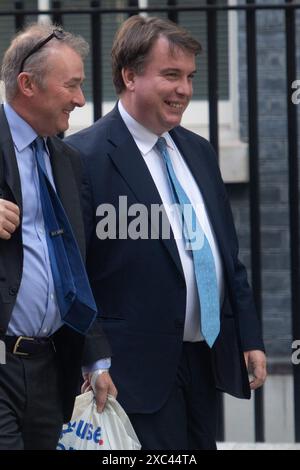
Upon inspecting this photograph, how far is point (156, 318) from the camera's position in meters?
4.35

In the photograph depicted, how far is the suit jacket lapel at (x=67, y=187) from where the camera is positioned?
4.00m

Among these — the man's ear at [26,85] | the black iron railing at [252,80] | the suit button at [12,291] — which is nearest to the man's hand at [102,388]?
the suit button at [12,291]

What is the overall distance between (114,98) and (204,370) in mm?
3853

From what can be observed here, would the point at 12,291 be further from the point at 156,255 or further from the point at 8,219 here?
the point at 156,255

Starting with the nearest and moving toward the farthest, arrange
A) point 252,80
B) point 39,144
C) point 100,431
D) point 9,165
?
1. point 9,165
2. point 39,144
3. point 100,431
4. point 252,80

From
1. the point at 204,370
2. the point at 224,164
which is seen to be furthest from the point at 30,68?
the point at 224,164

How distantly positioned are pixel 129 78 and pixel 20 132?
26.5 inches

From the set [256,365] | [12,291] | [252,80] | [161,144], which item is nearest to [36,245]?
[12,291]

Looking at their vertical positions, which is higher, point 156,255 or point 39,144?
point 39,144

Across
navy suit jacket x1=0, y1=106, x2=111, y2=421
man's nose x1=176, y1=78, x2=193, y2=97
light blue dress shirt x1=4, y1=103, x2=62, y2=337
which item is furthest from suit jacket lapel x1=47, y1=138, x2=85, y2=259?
man's nose x1=176, y1=78, x2=193, y2=97

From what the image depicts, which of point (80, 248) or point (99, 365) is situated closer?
point (80, 248)

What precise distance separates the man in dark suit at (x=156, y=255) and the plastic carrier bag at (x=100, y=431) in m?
0.20

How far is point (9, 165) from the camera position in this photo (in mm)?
3834

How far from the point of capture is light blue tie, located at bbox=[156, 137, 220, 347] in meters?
4.32
